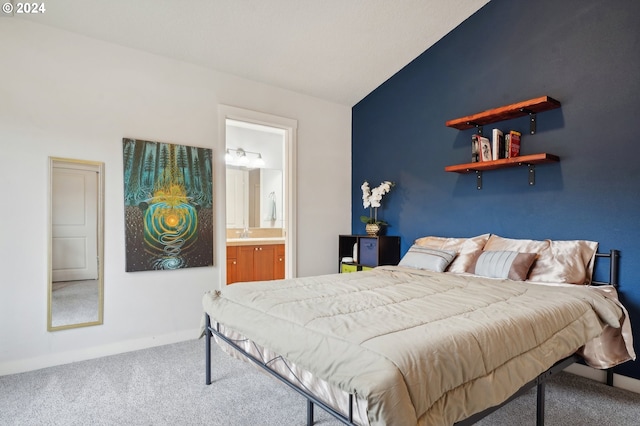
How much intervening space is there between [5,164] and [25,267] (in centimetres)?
76

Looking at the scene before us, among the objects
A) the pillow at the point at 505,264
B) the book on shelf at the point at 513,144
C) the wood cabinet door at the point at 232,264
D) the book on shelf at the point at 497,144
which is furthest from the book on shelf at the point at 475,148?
the wood cabinet door at the point at 232,264

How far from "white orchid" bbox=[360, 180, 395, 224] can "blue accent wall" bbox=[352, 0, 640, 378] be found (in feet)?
0.42

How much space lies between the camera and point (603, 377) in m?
2.46

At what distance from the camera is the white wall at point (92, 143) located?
8.49 ft

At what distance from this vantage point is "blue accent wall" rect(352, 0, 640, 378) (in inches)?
96.0

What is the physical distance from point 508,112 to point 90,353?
3.87 meters

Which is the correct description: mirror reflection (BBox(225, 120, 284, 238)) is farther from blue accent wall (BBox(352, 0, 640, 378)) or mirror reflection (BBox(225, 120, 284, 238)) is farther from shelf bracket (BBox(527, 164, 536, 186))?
shelf bracket (BBox(527, 164, 536, 186))

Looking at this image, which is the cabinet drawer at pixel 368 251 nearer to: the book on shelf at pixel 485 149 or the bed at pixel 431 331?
the bed at pixel 431 331

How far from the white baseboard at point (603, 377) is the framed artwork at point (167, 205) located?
3.13 meters

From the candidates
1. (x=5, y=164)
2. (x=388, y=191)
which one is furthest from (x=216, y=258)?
(x=388, y=191)

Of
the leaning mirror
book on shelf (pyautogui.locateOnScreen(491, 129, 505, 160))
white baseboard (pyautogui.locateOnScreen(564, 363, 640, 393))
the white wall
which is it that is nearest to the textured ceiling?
the white wall

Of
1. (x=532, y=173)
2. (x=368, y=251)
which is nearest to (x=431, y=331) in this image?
(x=532, y=173)

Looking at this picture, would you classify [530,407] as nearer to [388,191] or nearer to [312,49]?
[388,191]

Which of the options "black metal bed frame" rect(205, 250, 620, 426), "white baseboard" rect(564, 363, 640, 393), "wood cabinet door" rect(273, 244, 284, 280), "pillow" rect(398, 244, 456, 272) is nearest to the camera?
"black metal bed frame" rect(205, 250, 620, 426)
